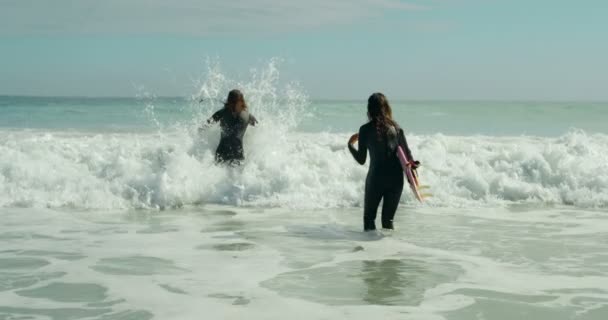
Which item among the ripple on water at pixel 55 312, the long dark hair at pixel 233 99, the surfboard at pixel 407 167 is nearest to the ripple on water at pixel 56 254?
the ripple on water at pixel 55 312

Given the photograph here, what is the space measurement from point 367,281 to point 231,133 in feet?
18.0

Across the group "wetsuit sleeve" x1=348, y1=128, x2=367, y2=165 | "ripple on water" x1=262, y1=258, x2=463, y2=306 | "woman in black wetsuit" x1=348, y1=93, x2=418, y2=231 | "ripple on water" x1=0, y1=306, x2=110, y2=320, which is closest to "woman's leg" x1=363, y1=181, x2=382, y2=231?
"woman in black wetsuit" x1=348, y1=93, x2=418, y2=231

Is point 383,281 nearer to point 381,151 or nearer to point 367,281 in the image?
point 367,281

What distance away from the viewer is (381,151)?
770 centimetres

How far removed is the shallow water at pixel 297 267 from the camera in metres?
5.14

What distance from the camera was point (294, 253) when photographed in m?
7.00

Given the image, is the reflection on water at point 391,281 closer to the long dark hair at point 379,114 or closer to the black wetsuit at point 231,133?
the long dark hair at point 379,114

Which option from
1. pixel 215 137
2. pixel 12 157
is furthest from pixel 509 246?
pixel 12 157

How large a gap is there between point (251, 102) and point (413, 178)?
18.4 ft

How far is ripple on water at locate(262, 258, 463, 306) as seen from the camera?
5379mm

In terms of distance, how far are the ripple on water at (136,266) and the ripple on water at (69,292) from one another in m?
0.47

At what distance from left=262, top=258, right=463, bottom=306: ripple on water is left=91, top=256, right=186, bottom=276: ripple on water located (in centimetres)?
107

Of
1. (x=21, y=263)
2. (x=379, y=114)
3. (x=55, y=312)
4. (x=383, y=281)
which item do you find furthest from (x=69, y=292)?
(x=379, y=114)

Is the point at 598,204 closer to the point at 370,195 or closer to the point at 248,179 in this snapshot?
the point at 370,195
